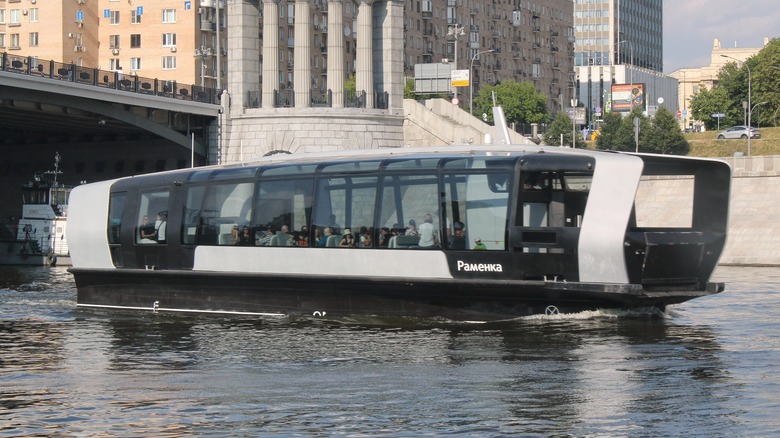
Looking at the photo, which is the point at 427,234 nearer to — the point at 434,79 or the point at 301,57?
the point at 301,57

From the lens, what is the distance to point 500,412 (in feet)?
55.9

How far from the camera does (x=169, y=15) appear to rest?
118375mm

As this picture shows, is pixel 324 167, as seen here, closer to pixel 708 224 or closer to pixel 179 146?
pixel 708 224

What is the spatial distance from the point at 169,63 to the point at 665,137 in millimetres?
43315

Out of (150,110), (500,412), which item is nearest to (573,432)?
(500,412)

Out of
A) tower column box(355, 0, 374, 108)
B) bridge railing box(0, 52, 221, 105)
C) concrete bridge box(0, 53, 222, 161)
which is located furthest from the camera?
tower column box(355, 0, 374, 108)

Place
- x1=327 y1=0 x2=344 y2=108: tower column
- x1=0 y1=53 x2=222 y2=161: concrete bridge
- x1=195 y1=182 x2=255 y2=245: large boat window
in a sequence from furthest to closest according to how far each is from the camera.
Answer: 1. x1=327 y1=0 x2=344 y2=108: tower column
2. x1=0 y1=53 x2=222 y2=161: concrete bridge
3. x1=195 y1=182 x2=255 y2=245: large boat window

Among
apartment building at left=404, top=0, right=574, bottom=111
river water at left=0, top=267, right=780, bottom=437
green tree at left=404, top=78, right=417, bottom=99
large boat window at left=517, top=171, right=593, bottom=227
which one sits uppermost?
apartment building at left=404, top=0, right=574, bottom=111

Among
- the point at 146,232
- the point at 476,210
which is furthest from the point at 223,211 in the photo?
the point at 476,210

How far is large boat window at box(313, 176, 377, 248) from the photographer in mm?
27469

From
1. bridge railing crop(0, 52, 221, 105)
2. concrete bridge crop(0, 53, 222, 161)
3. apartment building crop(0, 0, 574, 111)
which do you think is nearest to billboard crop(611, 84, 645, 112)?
apartment building crop(0, 0, 574, 111)

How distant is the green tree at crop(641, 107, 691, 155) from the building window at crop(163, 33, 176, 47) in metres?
41.5

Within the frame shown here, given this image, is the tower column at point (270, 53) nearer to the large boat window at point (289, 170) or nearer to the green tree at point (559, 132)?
the green tree at point (559, 132)

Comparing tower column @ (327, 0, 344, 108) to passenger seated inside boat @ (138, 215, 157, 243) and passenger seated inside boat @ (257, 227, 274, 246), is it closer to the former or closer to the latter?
passenger seated inside boat @ (138, 215, 157, 243)
